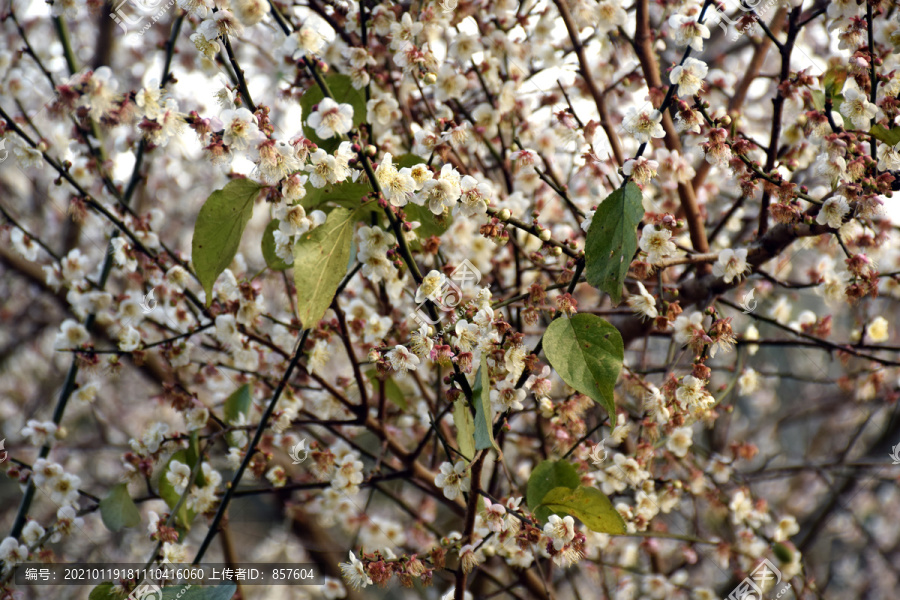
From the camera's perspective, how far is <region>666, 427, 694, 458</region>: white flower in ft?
6.58

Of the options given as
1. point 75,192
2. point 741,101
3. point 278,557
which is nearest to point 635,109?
point 741,101

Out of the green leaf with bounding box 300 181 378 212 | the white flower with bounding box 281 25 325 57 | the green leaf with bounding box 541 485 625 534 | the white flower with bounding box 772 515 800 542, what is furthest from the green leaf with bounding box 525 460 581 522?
the white flower with bounding box 772 515 800 542

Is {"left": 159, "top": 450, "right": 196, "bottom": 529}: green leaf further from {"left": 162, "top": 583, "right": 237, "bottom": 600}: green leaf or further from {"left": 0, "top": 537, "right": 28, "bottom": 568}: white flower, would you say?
{"left": 0, "top": 537, "right": 28, "bottom": 568}: white flower

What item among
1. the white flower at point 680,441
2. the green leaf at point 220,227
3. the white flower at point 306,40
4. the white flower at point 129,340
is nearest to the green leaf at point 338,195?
the green leaf at point 220,227

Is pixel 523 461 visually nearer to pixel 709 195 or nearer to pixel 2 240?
pixel 709 195

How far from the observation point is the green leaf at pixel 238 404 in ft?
6.13

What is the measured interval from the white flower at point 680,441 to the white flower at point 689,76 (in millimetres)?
1064

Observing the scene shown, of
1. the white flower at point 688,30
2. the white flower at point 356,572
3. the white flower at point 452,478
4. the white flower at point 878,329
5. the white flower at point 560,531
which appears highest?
the white flower at point 688,30

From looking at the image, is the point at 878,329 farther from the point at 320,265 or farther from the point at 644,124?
the point at 320,265

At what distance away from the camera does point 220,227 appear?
138 centimetres

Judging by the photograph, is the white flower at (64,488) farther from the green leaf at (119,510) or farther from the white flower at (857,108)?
the white flower at (857,108)

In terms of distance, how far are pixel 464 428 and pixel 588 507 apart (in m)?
0.37

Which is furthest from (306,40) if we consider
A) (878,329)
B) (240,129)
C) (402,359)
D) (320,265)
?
(878,329)

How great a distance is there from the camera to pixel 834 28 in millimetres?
1664
